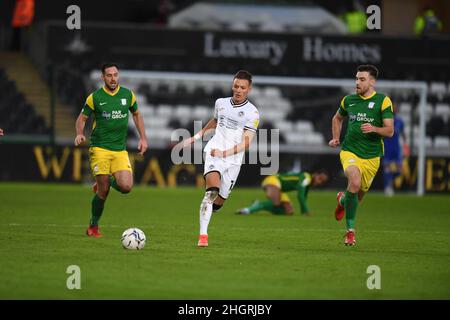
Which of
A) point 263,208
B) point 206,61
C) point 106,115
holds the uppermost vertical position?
point 206,61

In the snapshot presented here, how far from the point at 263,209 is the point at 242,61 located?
11285mm

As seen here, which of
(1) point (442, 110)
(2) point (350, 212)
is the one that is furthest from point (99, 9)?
(2) point (350, 212)

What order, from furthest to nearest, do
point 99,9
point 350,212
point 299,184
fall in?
point 99,9, point 299,184, point 350,212

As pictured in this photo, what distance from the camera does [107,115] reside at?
14.9m

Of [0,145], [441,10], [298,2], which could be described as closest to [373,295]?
[0,145]

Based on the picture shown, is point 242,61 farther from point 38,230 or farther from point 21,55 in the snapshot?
point 38,230

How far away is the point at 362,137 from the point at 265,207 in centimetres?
669

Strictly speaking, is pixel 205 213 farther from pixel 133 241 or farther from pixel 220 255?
pixel 133 241

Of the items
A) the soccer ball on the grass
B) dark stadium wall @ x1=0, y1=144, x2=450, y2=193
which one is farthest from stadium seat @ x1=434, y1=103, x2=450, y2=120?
the soccer ball on the grass

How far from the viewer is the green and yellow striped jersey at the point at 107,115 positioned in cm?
1488

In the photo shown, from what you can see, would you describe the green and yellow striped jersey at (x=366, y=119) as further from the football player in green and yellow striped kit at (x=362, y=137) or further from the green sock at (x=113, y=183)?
the green sock at (x=113, y=183)

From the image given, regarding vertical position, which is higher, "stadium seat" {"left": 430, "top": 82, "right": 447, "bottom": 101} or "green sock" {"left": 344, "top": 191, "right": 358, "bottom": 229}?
"stadium seat" {"left": 430, "top": 82, "right": 447, "bottom": 101}

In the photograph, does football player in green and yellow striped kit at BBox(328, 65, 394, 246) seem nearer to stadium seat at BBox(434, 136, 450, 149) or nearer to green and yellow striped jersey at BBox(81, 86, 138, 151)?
green and yellow striped jersey at BBox(81, 86, 138, 151)

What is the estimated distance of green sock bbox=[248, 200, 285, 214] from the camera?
20.9 meters
